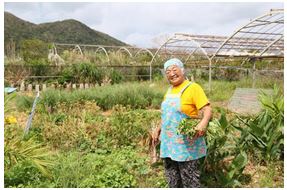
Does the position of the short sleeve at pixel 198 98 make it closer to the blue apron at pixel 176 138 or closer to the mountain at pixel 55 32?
the blue apron at pixel 176 138

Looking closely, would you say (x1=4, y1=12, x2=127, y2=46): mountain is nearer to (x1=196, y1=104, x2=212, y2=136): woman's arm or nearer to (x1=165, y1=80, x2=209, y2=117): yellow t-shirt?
(x1=165, y1=80, x2=209, y2=117): yellow t-shirt

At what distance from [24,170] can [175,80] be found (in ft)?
6.05

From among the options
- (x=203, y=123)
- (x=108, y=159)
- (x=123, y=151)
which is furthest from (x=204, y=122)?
(x=123, y=151)

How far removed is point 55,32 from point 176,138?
149 ft

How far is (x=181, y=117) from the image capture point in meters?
2.98

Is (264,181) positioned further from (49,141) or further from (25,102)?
(25,102)

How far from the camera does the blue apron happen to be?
2.97m

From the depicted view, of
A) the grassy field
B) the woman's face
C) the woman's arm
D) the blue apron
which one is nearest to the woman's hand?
the woman's arm

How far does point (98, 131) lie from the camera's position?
16.7 feet

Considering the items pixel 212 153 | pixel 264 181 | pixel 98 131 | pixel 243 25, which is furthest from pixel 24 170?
pixel 243 25

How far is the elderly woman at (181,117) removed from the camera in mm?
2920

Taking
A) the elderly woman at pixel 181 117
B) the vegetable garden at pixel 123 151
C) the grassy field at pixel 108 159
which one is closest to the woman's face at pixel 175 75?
the elderly woman at pixel 181 117

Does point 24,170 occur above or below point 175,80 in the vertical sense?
below

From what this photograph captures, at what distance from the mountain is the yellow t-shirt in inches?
1420
